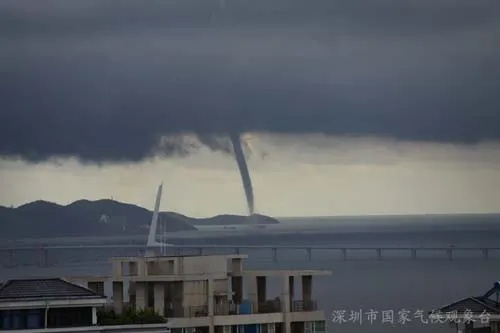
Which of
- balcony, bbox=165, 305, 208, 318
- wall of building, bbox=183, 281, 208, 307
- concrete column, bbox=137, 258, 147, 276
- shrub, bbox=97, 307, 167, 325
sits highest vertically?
concrete column, bbox=137, 258, 147, 276

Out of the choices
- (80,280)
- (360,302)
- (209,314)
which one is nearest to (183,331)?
(209,314)

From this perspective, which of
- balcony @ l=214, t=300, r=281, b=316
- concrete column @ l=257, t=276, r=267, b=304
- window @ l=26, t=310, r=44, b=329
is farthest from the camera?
concrete column @ l=257, t=276, r=267, b=304

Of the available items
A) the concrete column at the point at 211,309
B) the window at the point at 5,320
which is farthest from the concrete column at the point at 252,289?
the window at the point at 5,320

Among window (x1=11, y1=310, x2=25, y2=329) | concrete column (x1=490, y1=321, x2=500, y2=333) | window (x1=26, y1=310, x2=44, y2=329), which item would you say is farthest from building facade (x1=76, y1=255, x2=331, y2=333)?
window (x1=11, y1=310, x2=25, y2=329)

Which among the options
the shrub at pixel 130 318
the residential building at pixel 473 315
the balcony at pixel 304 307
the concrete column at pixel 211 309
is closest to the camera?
the shrub at pixel 130 318

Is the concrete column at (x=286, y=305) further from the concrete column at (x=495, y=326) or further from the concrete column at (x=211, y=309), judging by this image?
the concrete column at (x=495, y=326)

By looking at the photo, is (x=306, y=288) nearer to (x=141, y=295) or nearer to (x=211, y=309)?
(x=211, y=309)

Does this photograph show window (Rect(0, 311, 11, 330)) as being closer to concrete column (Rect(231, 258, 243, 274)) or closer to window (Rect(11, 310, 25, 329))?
window (Rect(11, 310, 25, 329))

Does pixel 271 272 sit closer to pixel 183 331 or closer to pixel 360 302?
pixel 183 331
